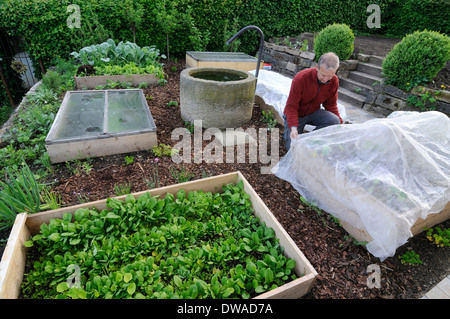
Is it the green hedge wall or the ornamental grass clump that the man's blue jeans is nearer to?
the ornamental grass clump

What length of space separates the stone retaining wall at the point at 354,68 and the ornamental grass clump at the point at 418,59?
21 cm

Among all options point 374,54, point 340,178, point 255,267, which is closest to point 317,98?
point 340,178

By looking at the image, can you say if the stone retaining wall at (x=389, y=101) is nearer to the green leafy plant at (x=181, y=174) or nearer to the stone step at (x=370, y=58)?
the stone step at (x=370, y=58)

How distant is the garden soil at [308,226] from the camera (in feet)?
5.86

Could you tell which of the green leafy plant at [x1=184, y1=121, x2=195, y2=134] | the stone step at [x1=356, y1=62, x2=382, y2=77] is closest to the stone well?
the green leafy plant at [x1=184, y1=121, x2=195, y2=134]

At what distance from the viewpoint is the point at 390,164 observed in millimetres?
1967

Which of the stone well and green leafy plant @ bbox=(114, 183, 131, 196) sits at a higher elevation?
the stone well

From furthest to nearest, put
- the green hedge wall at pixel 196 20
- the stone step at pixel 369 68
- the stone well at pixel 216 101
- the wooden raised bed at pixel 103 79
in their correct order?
the green hedge wall at pixel 196 20 → the stone step at pixel 369 68 → the wooden raised bed at pixel 103 79 → the stone well at pixel 216 101

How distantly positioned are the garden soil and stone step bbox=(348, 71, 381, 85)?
3.21 m

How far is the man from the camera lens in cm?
269

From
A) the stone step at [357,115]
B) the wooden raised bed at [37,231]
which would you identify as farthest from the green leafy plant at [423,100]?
the wooden raised bed at [37,231]

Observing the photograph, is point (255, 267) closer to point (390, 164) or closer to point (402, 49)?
point (390, 164)

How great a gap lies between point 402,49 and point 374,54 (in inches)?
75.9

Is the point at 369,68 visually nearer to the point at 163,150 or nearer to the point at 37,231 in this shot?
the point at 163,150
